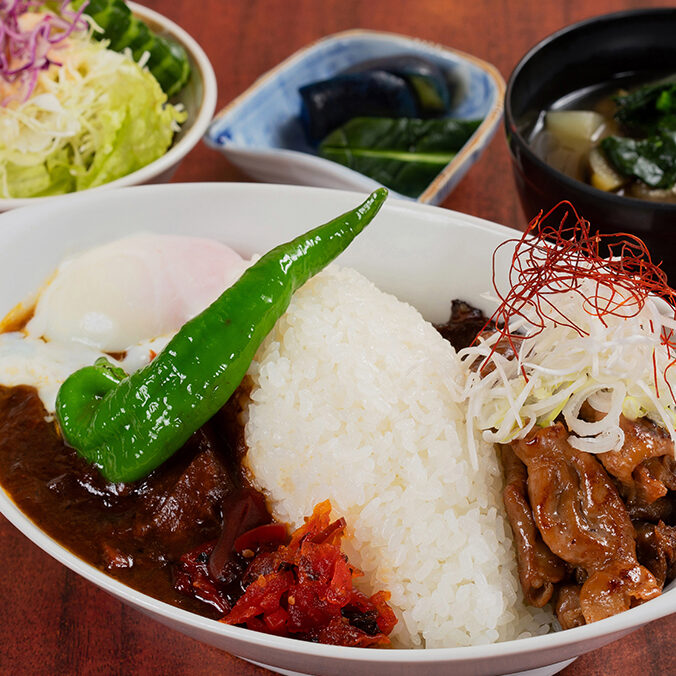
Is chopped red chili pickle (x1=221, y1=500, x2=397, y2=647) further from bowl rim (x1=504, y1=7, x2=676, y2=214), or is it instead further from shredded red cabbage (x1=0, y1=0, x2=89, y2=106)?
shredded red cabbage (x1=0, y1=0, x2=89, y2=106)

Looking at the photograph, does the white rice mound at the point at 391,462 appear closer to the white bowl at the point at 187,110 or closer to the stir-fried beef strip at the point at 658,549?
the stir-fried beef strip at the point at 658,549

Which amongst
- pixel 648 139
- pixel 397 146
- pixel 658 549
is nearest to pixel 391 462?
pixel 658 549

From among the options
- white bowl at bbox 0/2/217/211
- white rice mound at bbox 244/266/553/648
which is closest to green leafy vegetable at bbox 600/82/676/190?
white rice mound at bbox 244/266/553/648

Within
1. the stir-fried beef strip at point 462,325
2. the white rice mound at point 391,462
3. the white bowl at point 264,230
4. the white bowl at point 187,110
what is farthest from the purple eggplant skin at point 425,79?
the white rice mound at point 391,462

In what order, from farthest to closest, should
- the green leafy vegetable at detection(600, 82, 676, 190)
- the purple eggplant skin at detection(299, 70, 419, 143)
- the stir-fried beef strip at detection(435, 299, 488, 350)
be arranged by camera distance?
the purple eggplant skin at detection(299, 70, 419, 143)
the green leafy vegetable at detection(600, 82, 676, 190)
the stir-fried beef strip at detection(435, 299, 488, 350)

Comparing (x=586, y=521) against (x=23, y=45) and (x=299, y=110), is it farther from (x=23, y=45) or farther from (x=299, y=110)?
(x=23, y=45)

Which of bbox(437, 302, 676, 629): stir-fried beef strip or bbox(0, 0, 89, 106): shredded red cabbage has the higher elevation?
bbox(0, 0, 89, 106): shredded red cabbage

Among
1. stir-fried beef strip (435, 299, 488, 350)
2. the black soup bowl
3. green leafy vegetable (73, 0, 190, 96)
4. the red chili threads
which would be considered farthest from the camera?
green leafy vegetable (73, 0, 190, 96)
